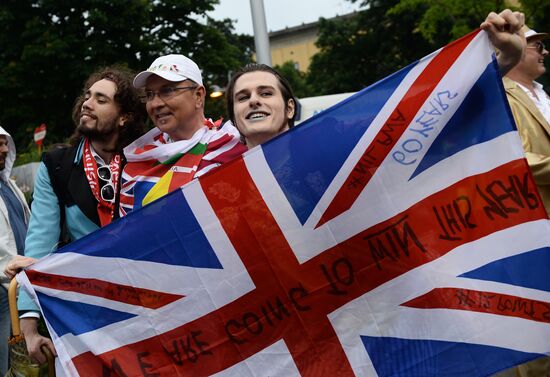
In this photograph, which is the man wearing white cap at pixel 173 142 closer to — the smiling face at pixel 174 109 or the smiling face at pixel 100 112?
the smiling face at pixel 174 109

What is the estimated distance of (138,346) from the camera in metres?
2.50

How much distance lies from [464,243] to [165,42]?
872 inches

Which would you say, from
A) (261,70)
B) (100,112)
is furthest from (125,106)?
(261,70)

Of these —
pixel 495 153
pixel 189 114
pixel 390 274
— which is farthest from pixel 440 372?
pixel 189 114

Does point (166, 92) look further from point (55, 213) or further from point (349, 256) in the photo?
point (349, 256)

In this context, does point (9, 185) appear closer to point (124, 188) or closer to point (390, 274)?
point (124, 188)

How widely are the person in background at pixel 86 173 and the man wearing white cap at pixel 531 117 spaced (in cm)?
189

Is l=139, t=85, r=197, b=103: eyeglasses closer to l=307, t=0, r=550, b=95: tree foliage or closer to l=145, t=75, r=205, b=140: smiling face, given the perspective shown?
l=145, t=75, r=205, b=140: smiling face

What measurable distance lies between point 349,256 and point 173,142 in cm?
109

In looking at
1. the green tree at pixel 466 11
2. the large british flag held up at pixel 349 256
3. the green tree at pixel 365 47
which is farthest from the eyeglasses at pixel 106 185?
the green tree at pixel 365 47

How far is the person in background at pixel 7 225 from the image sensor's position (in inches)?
174

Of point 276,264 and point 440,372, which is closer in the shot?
point 440,372

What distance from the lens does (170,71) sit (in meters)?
2.99

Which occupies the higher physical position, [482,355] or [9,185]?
[9,185]
